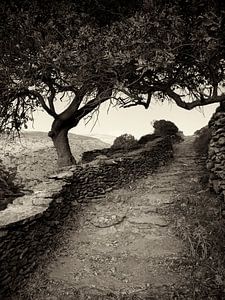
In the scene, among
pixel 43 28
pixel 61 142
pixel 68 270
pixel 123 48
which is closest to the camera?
pixel 68 270

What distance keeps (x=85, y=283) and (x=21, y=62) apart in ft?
24.4

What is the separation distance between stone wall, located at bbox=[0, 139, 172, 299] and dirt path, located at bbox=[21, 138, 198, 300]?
1.13ft

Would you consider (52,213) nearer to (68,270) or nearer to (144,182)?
(68,270)

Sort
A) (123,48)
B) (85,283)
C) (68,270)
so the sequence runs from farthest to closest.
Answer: (123,48) < (68,270) < (85,283)

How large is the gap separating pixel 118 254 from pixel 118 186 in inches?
144

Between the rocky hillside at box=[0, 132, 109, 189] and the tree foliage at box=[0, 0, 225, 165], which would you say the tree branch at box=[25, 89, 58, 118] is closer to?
the tree foliage at box=[0, 0, 225, 165]

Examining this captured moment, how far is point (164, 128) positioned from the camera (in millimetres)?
21062

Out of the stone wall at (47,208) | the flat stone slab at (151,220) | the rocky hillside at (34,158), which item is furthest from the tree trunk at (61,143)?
the flat stone slab at (151,220)

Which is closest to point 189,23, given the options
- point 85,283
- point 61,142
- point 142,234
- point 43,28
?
point 43,28

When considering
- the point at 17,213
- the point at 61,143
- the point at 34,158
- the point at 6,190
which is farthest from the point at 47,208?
the point at 34,158

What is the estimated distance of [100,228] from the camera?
8.02 meters

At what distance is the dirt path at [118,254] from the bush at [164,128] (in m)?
11.4

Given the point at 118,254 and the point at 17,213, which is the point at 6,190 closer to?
the point at 17,213

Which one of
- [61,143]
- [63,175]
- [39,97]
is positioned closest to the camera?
[63,175]
